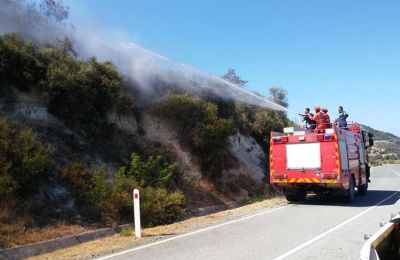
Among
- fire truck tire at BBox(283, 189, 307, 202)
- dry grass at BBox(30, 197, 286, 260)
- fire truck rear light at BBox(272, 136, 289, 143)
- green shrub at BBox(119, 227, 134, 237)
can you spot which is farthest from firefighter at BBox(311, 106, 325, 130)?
green shrub at BBox(119, 227, 134, 237)

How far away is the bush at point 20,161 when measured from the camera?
973 cm

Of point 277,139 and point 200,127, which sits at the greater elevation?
point 200,127

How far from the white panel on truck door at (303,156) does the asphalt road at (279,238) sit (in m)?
2.03

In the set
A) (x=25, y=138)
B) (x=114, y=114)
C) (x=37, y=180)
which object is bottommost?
(x=37, y=180)

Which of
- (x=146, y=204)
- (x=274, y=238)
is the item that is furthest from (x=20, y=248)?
(x=274, y=238)

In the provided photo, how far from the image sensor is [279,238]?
9.11 meters

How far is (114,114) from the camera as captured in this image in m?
16.3

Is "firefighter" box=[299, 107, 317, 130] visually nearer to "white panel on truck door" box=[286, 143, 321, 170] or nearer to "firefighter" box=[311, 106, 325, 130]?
"firefighter" box=[311, 106, 325, 130]

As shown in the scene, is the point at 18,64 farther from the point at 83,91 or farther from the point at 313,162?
the point at 313,162

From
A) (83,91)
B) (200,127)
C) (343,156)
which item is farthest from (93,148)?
(343,156)

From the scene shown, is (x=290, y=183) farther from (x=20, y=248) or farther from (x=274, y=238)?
(x=20, y=248)

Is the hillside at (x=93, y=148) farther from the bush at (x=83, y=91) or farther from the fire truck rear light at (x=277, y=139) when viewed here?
the fire truck rear light at (x=277, y=139)

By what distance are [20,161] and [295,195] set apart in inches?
400

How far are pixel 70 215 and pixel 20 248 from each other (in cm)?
237
